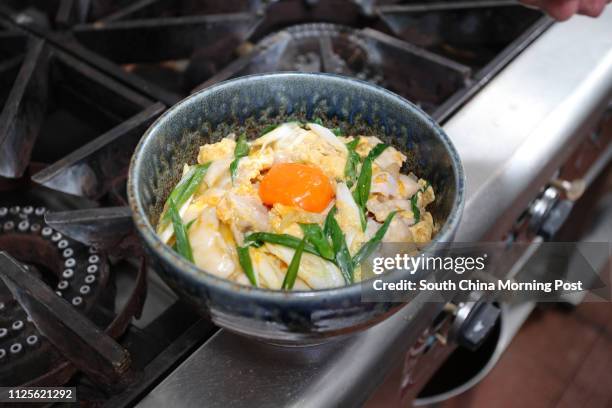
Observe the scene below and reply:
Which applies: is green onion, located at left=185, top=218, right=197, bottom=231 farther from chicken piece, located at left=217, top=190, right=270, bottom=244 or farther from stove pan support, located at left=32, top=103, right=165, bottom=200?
stove pan support, located at left=32, top=103, right=165, bottom=200

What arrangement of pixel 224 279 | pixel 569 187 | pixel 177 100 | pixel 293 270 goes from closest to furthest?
pixel 224 279 → pixel 293 270 → pixel 177 100 → pixel 569 187

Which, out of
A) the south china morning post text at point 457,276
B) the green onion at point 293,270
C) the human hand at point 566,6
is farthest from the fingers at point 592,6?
the green onion at point 293,270

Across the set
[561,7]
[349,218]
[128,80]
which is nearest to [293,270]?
[349,218]

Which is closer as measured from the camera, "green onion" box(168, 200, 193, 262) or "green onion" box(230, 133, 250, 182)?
"green onion" box(168, 200, 193, 262)

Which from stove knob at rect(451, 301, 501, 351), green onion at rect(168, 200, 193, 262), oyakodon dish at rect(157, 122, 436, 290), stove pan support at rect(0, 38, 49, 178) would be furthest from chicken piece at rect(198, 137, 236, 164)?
stove knob at rect(451, 301, 501, 351)

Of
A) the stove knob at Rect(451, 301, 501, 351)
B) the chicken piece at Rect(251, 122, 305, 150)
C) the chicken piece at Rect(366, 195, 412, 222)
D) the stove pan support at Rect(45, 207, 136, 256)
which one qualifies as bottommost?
the stove knob at Rect(451, 301, 501, 351)

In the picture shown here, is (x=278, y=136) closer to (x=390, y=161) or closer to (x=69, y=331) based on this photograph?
(x=390, y=161)
